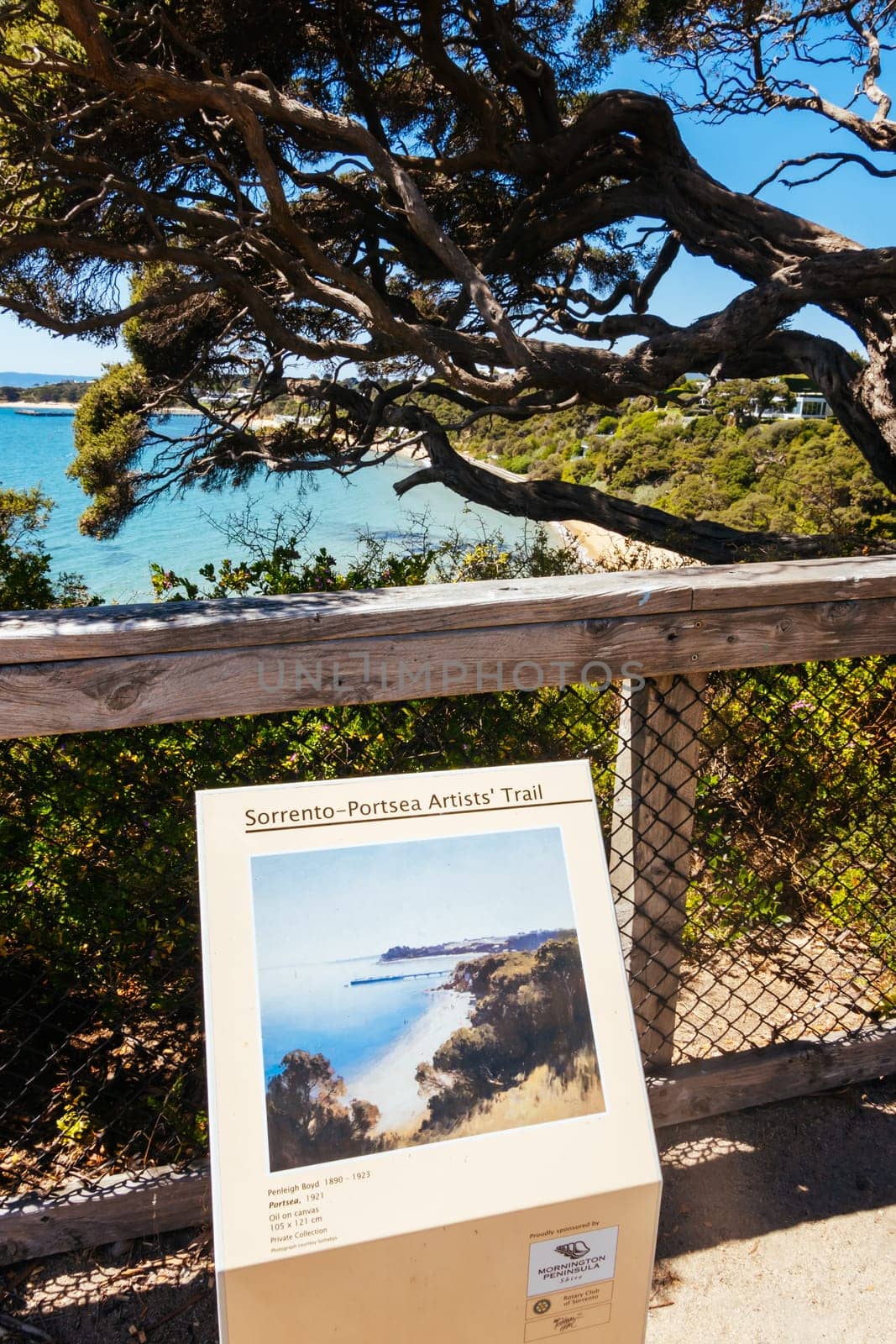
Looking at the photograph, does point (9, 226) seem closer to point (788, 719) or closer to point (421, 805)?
point (788, 719)

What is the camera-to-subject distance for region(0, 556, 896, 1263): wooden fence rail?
1465 mm

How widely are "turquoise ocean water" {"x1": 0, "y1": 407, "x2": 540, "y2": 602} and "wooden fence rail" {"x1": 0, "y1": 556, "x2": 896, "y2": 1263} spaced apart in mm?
6499

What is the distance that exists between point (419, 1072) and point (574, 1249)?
35cm

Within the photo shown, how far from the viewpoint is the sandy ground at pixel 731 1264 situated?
5.85ft

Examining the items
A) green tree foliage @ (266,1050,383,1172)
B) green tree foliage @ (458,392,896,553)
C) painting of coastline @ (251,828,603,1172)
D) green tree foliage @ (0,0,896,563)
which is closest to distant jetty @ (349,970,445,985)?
painting of coastline @ (251,828,603,1172)

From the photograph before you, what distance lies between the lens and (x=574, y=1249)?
123cm

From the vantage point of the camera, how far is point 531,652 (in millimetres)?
1656

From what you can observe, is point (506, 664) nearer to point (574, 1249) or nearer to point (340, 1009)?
point (340, 1009)

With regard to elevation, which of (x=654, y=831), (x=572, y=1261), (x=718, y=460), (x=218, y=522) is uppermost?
(x=718, y=460)

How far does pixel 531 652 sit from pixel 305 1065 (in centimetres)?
82

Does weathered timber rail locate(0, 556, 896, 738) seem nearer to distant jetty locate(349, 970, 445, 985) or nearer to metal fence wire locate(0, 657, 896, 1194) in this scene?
metal fence wire locate(0, 657, 896, 1194)

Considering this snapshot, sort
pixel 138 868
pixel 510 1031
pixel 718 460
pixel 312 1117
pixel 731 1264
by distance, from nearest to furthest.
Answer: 1. pixel 312 1117
2. pixel 510 1031
3. pixel 731 1264
4. pixel 138 868
5. pixel 718 460

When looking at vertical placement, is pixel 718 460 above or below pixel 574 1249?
above

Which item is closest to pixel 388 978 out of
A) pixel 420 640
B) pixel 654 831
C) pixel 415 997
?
pixel 415 997
